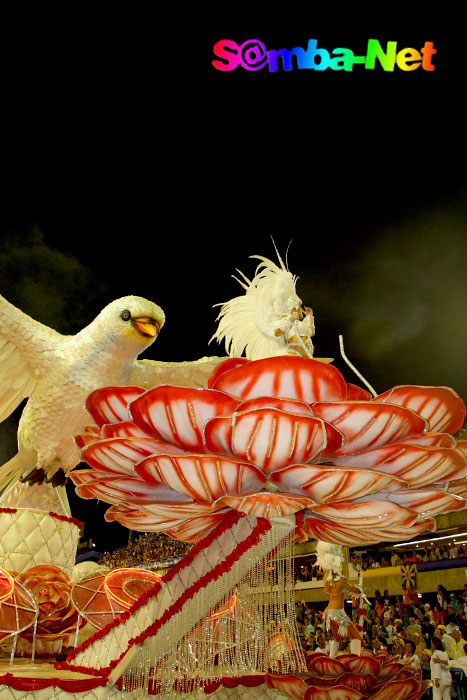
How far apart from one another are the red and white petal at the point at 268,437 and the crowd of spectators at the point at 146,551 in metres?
13.4

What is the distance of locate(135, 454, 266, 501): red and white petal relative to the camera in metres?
1.17

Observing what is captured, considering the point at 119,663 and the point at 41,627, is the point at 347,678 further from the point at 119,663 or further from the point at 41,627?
the point at 41,627

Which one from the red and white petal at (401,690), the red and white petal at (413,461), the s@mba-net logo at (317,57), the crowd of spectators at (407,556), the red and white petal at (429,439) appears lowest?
the red and white petal at (401,690)

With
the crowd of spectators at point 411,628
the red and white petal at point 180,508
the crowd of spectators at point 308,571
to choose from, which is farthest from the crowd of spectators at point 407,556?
the red and white petal at point 180,508

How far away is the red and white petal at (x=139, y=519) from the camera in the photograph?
1.62 meters

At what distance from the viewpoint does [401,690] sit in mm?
1937

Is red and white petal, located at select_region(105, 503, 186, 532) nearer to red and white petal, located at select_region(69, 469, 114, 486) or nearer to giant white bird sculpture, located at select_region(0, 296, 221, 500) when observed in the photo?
red and white petal, located at select_region(69, 469, 114, 486)

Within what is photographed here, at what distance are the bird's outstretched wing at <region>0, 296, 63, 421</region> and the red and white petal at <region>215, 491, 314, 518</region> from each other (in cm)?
219

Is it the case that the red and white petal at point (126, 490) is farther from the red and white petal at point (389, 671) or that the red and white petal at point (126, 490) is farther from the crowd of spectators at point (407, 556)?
the crowd of spectators at point (407, 556)

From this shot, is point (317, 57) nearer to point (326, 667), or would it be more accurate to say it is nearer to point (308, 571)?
point (326, 667)

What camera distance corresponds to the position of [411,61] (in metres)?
6.31

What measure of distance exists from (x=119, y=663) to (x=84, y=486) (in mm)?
605

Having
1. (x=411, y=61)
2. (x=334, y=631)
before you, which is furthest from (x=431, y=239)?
(x=334, y=631)

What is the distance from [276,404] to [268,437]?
0.07 m
